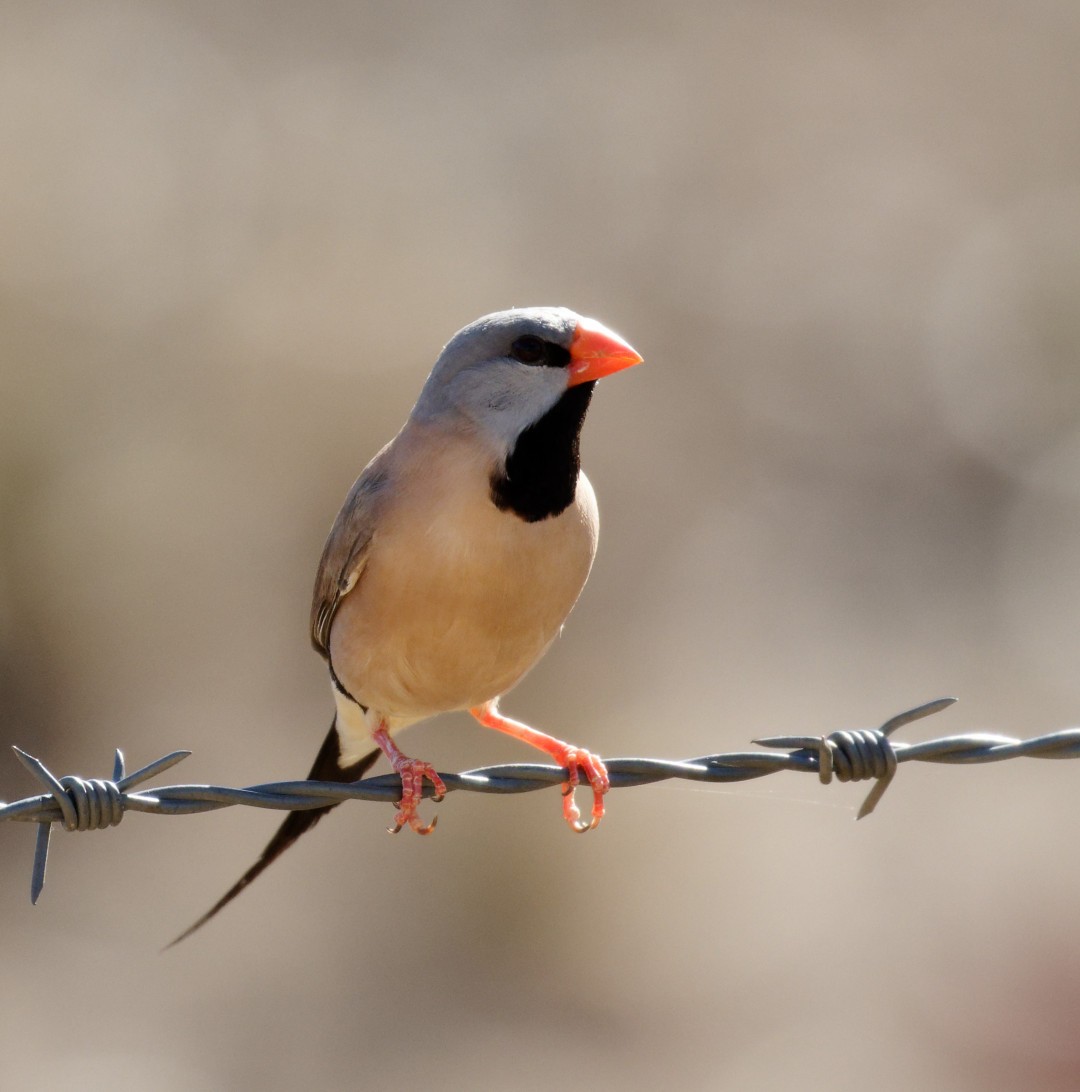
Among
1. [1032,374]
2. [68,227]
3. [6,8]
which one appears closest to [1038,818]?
[1032,374]

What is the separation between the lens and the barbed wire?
311cm

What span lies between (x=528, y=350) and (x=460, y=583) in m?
0.80

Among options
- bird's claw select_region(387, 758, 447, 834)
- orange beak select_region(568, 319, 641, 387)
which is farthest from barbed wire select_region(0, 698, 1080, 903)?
orange beak select_region(568, 319, 641, 387)

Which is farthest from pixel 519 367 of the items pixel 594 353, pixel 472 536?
pixel 472 536

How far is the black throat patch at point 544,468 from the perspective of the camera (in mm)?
4297

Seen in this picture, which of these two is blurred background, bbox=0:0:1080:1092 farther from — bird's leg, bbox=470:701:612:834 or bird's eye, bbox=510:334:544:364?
bird's eye, bbox=510:334:544:364

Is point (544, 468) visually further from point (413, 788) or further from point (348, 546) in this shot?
point (413, 788)

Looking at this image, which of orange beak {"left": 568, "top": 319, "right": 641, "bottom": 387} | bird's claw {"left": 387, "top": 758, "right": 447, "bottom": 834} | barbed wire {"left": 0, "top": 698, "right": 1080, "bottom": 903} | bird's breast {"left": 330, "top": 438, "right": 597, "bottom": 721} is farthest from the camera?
orange beak {"left": 568, "top": 319, "right": 641, "bottom": 387}

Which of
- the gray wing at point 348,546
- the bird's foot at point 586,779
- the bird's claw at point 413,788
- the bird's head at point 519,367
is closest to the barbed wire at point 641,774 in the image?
the bird's claw at point 413,788

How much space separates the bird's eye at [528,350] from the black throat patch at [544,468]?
5.7 inches

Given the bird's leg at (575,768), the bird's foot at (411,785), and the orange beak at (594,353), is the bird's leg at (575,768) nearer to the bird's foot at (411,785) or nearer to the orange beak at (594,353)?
the bird's foot at (411,785)

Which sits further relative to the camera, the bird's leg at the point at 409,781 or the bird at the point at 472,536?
the bird at the point at 472,536

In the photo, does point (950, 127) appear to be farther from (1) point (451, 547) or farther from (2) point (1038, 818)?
(1) point (451, 547)

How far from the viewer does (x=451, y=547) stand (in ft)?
13.9
